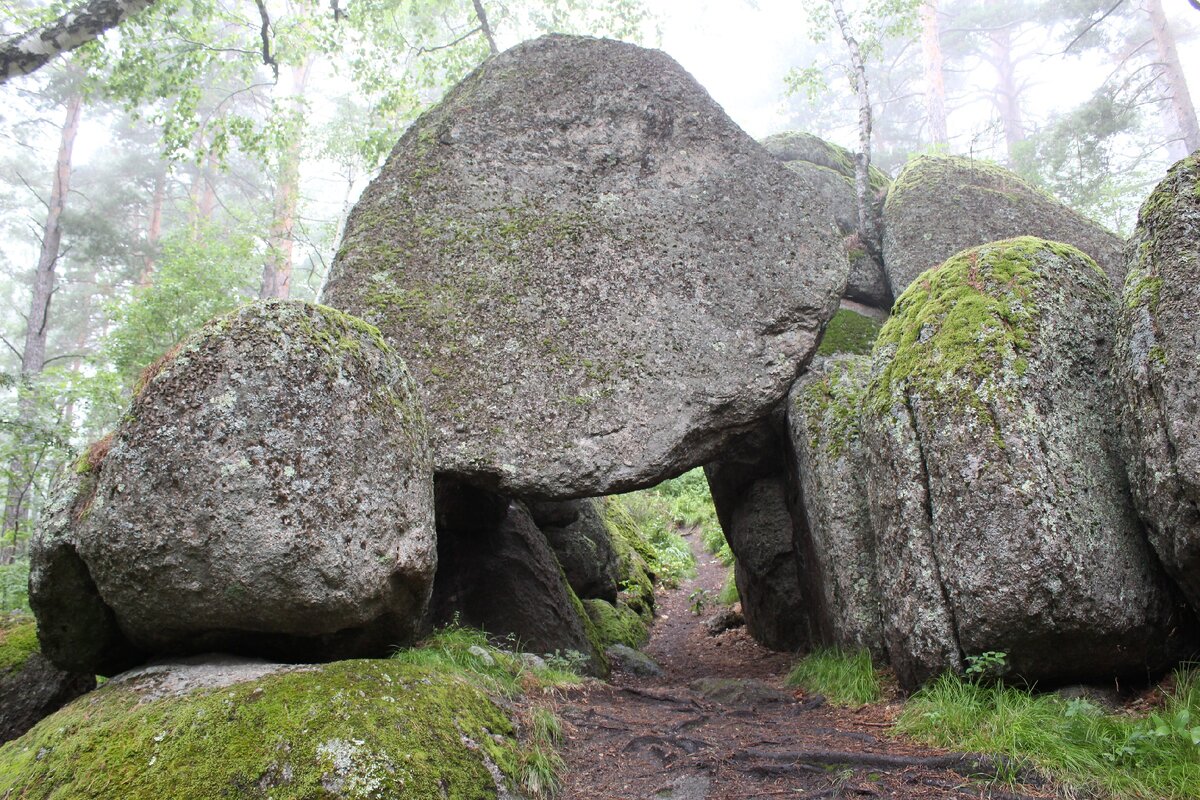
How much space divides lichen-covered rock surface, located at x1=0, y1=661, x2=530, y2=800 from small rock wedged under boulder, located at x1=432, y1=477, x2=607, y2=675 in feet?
9.23

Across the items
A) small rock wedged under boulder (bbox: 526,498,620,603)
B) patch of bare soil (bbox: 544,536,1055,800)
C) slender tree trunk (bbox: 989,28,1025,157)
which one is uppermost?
slender tree trunk (bbox: 989,28,1025,157)

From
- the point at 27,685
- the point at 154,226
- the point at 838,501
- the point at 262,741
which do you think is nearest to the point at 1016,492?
the point at 838,501

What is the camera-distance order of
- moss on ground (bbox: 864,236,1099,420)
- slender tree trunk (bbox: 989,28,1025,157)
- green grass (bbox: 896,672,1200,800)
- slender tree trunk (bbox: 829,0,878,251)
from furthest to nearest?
slender tree trunk (bbox: 989,28,1025,157) → slender tree trunk (bbox: 829,0,878,251) → moss on ground (bbox: 864,236,1099,420) → green grass (bbox: 896,672,1200,800)

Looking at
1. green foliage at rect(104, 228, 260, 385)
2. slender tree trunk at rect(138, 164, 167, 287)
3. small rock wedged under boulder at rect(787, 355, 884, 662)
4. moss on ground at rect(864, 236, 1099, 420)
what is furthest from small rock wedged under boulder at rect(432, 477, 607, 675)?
slender tree trunk at rect(138, 164, 167, 287)

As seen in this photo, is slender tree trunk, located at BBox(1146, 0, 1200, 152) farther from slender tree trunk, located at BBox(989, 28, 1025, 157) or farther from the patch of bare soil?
the patch of bare soil

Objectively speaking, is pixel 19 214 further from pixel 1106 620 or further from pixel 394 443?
pixel 1106 620

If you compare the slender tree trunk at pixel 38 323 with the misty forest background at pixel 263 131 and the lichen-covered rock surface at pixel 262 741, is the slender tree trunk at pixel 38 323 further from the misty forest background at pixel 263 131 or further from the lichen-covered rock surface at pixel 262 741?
the lichen-covered rock surface at pixel 262 741

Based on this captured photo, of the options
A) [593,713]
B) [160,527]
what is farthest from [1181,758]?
[160,527]

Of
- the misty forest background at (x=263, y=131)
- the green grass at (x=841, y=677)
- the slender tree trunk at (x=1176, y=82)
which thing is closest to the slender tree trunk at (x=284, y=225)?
the misty forest background at (x=263, y=131)

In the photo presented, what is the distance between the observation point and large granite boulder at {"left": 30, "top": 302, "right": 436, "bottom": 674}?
378 cm

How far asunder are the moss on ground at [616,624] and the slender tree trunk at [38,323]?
8.12 m

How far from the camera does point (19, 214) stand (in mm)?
35438

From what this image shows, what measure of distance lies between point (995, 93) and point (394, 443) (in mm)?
34895

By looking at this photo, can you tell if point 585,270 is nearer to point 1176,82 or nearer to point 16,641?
point 16,641
